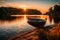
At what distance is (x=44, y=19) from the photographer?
9.20 ft

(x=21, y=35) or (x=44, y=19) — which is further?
(x=44, y=19)

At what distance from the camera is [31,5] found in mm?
2822

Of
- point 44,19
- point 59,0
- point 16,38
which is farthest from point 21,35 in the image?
point 59,0

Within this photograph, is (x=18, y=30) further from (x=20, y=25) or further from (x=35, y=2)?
(x=35, y=2)

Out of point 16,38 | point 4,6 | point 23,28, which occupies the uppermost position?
point 4,6

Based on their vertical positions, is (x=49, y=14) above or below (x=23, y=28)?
above

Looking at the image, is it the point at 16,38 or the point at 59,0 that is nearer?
the point at 16,38

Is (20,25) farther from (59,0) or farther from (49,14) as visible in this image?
(59,0)

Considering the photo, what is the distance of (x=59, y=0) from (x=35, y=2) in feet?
1.59

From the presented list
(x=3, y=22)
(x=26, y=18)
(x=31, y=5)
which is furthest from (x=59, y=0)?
(x=3, y=22)

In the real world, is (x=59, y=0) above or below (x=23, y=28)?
above

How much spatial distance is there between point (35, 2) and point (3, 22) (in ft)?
2.44

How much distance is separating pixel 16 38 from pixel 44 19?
67 centimetres

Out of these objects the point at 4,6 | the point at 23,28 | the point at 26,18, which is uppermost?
the point at 4,6
